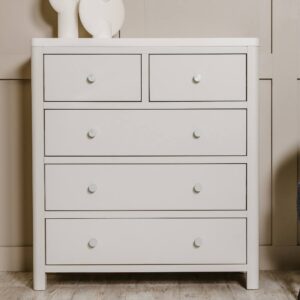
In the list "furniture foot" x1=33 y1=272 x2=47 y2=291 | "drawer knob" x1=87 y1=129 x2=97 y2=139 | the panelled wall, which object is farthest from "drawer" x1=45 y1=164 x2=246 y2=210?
the panelled wall

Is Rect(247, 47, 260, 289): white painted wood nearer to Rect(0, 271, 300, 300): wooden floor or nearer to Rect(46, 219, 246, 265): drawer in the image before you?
Rect(46, 219, 246, 265): drawer

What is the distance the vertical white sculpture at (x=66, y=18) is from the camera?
2346mm

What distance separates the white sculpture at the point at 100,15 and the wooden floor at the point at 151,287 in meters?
1.04


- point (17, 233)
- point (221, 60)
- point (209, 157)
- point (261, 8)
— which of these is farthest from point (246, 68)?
point (17, 233)

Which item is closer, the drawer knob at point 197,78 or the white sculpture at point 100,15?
the drawer knob at point 197,78

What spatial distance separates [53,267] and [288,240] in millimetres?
1088

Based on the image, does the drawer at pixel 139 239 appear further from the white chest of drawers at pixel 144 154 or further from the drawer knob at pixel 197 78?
the drawer knob at pixel 197 78

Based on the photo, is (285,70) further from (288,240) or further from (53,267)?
(53,267)

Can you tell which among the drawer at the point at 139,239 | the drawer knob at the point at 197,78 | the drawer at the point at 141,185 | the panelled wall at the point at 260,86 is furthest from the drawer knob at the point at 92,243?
the drawer knob at the point at 197,78

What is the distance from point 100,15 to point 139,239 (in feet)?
3.22

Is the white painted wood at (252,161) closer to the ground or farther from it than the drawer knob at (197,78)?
closer to the ground

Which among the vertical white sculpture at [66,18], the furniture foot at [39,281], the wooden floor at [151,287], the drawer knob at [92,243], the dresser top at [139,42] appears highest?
the vertical white sculpture at [66,18]

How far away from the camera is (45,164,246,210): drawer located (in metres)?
2.11

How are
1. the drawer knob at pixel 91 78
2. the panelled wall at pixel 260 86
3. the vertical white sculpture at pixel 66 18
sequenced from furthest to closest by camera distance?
1. the panelled wall at pixel 260 86
2. the vertical white sculpture at pixel 66 18
3. the drawer knob at pixel 91 78
